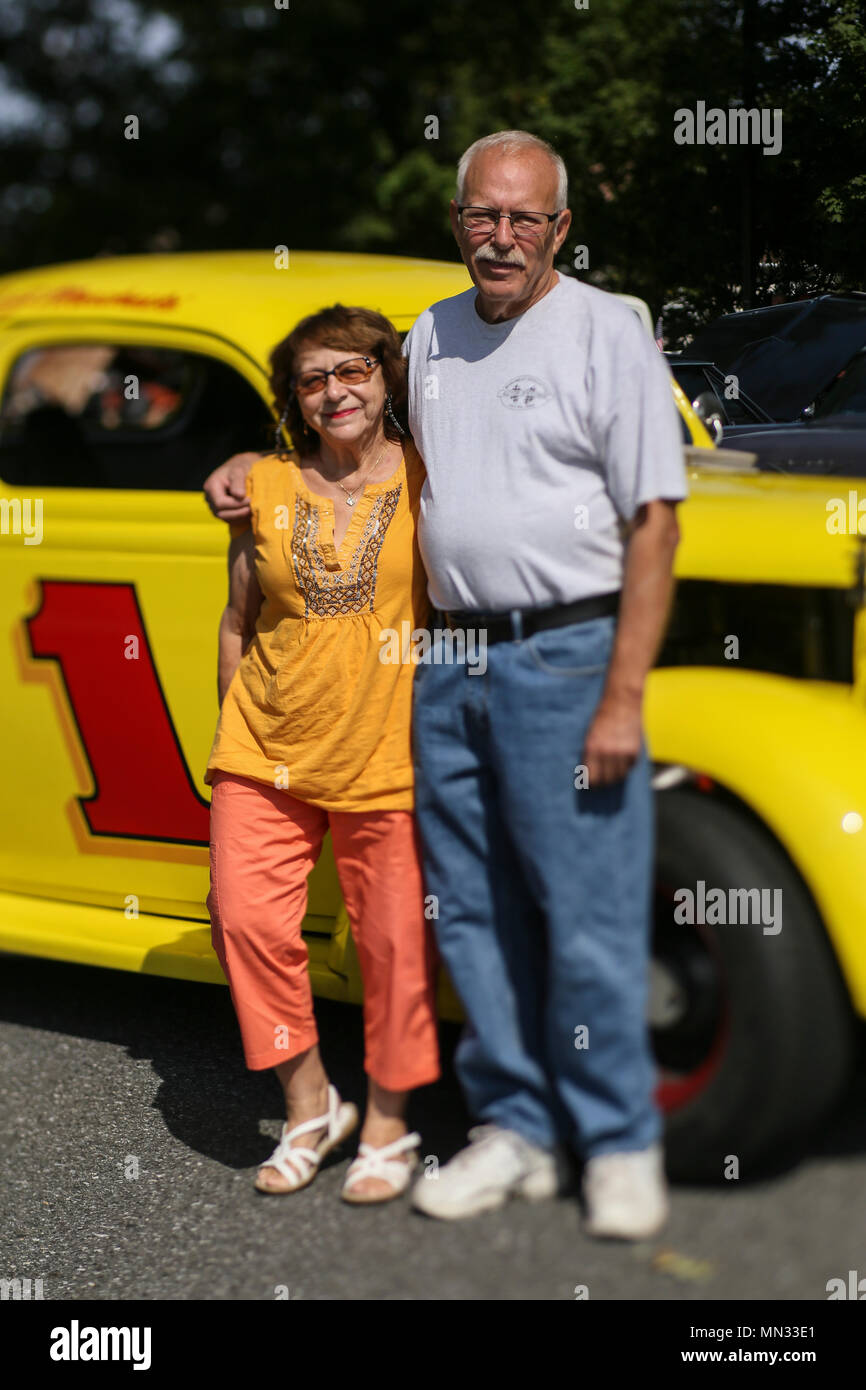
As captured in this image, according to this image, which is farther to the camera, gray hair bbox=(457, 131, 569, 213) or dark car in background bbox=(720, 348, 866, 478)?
dark car in background bbox=(720, 348, 866, 478)

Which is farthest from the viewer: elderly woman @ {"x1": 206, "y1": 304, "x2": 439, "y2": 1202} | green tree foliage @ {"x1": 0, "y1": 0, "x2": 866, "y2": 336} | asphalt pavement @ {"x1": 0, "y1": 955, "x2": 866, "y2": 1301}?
green tree foliage @ {"x1": 0, "y1": 0, "x2": 866, "y2": 336}

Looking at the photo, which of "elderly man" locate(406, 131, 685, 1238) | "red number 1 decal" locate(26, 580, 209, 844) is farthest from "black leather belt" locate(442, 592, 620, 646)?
"red number 1 decal" locate(26, 580, 209, 844)

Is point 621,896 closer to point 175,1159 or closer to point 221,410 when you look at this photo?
A: point 175,1159

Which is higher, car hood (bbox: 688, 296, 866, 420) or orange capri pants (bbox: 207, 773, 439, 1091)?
car hood (bbox: 688, 296, 866, 420)

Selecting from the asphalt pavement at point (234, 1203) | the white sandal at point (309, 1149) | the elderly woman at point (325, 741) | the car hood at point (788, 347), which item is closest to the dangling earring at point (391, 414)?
the elderly woman at point (325, 741)

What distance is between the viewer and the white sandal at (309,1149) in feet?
7.41

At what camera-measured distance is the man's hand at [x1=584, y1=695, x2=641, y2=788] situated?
1777 mm

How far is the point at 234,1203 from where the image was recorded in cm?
242

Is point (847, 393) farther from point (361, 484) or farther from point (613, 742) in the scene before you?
point (613, 742)

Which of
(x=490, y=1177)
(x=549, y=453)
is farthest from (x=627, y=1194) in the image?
(x=549, y=453)

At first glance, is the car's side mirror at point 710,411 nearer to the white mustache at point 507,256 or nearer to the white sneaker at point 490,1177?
the white mustache at point 507,256

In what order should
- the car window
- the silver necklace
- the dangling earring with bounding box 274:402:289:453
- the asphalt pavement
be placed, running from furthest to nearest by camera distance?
1. the car window
2. the dangling earring with bounding box 274:402:289:453
3. the silver necklace
4. the asphalt pavement

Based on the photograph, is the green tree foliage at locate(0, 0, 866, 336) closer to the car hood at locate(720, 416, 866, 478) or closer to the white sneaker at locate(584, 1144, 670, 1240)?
the car hood at locate(720, 416, 866, 478)

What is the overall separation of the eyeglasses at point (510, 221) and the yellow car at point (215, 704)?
40 cm
